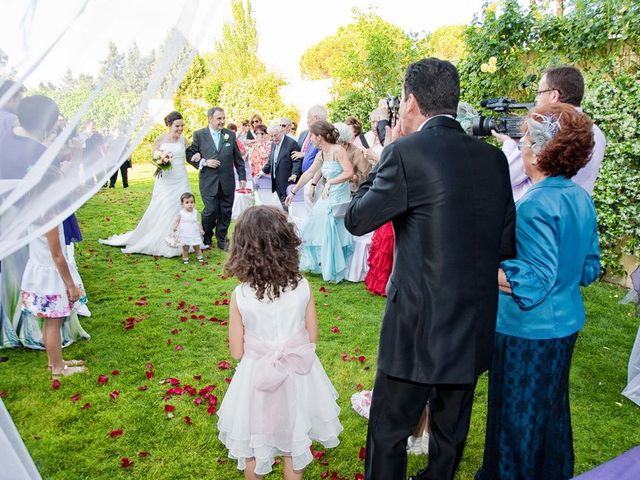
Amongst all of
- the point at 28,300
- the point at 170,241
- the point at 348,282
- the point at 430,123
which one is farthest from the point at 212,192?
the point at 430,123

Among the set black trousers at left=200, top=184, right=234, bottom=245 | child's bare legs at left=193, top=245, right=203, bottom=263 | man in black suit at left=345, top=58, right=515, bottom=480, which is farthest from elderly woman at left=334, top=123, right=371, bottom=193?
man in black suit at left=345, top=58, right=515, bottom=480

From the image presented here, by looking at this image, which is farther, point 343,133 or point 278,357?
point 343,133

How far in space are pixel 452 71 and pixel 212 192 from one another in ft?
20.9

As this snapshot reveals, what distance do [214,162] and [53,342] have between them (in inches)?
175

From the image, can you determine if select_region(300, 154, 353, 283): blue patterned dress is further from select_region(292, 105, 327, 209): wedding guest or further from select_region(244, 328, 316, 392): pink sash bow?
select_region(244, 328, 316, 392): pink sash bow

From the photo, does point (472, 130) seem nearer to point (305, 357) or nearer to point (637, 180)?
point (305, 357)

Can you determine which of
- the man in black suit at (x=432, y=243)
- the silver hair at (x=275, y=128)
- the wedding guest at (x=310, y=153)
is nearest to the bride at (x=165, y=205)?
the silver hair at (x=275, y=128)

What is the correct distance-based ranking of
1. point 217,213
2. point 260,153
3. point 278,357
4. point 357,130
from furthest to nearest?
point 260,153 → point 217,213 → point 357,130 → point 278,357

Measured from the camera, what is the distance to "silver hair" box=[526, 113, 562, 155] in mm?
2389

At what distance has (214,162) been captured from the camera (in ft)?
26.3

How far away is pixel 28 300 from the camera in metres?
3.89

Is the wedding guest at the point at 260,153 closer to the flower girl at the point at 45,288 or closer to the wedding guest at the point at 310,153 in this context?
the wedding guest at the point at 310,153

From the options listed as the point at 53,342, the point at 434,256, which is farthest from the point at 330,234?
the point at 434,256

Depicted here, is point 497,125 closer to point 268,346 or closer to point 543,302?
point 543,302
